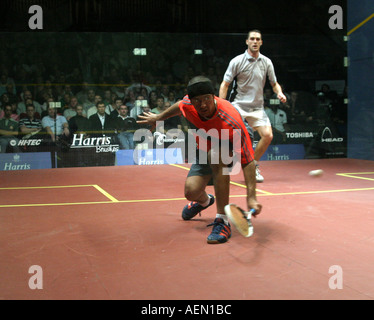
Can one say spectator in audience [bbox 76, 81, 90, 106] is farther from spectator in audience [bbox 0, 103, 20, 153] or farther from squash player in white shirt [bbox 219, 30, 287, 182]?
squash player in white shirt [bbox 219, 30, 287, 182]

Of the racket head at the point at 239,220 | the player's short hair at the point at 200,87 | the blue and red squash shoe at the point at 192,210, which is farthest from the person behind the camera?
the blue and red squash shoe at the point at 192,210

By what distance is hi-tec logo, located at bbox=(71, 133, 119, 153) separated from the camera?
9.36 m

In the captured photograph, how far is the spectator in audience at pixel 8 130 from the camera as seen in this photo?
29.7ft

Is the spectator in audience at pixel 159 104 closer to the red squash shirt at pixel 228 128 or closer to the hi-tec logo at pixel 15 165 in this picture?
the hi-tec logo at pixel 15 165

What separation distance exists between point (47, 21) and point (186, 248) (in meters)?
7.51

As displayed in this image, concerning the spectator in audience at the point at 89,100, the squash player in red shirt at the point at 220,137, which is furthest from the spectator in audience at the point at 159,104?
the squash player in red shirt at the point at 220,137

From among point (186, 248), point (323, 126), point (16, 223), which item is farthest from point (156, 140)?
point (186, 248)

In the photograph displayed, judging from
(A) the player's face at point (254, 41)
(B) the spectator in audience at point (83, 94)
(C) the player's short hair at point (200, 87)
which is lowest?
(C) the player's short hair at point (200, 87)

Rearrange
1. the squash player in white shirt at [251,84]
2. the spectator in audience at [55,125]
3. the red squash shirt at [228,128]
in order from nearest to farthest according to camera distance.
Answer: the red squash shirt at [228,128] → the squash player in white shirt at [251,84] → the spectator in audience at [55,125]

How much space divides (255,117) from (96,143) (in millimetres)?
3913

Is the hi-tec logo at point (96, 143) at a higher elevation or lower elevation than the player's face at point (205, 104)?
lower

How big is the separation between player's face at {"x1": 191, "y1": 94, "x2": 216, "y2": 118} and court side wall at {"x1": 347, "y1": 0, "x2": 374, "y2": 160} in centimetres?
688

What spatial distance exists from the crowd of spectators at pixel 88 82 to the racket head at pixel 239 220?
21.5 ft

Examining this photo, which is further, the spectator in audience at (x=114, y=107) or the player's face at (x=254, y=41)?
the spectator in audience at (x=114, y=107)
